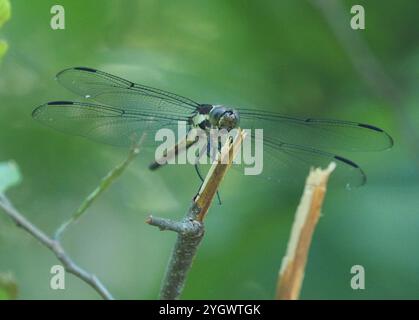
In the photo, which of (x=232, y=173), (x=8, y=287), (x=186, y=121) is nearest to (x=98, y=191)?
(x=8, y=287)

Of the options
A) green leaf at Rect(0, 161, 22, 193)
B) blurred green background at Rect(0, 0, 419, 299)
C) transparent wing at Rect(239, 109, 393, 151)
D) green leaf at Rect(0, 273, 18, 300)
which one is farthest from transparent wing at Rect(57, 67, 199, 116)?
green leaf at Rect(0, 273, 18, 300)

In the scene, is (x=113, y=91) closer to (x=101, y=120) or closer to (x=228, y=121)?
(x=101, y=120)

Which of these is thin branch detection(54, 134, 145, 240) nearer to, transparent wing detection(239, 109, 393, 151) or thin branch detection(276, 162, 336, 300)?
thin branch detection(276, 162, 336, 300)

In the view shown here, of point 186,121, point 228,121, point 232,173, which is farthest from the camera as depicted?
point 232,173

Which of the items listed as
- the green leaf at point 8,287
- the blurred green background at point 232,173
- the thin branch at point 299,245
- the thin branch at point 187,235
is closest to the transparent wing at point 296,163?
the blurred green background at point 232,173

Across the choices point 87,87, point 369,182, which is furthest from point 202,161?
point 369,182

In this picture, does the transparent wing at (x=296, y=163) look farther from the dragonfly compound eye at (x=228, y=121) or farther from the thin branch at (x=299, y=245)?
the thin branch at (x=299, y=245)
